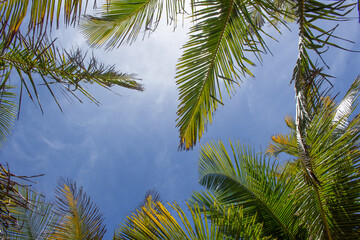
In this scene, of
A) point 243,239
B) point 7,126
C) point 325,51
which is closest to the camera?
point 325,51

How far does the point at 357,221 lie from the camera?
2.61 m

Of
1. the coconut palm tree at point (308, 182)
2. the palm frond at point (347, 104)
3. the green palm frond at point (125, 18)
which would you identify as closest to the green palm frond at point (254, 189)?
the coconut palm tree at point (308, 182)

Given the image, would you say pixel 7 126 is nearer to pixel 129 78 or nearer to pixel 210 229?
pixel 129 78

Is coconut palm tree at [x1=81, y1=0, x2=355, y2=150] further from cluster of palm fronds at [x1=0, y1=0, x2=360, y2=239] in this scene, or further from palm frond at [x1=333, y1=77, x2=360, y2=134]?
palm frond at [x1=333, y1=77, x2=360, y2=134]

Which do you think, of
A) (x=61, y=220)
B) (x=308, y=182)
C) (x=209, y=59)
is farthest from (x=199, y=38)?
(x=61, y=220)

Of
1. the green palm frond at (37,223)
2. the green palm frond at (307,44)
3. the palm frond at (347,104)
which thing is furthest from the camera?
the green palm frond at (37,223)

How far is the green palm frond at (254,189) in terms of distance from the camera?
3293 millimetres

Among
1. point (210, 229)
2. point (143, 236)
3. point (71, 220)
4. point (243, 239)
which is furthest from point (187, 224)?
point (71, 220)

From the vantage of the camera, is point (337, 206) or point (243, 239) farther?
point (337, 206)

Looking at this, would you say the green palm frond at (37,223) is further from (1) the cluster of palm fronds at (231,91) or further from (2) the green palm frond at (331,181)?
(2) the green palm frond at (331,181)

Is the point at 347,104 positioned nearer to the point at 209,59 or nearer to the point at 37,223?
the point at 209,59

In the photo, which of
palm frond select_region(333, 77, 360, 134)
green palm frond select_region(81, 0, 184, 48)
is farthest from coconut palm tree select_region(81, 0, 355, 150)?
palm frond select_region(333, 77, 360, 134)

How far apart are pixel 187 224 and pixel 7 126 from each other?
2.58 meters

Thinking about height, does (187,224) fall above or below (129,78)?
below
